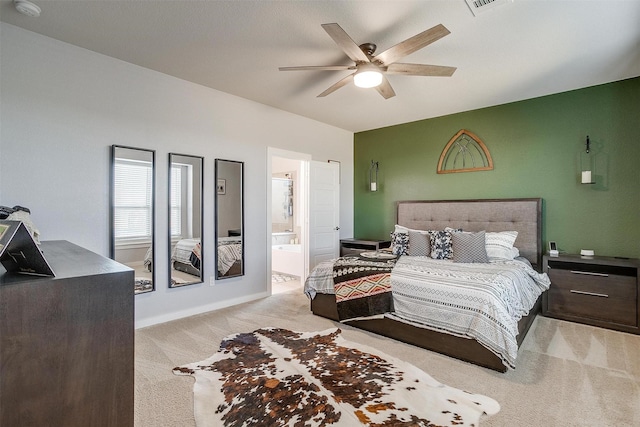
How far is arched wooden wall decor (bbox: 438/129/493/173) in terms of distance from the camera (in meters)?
4.54

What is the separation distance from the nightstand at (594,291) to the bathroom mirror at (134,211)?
4.40 metres

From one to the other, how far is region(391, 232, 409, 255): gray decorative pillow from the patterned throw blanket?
651 mm

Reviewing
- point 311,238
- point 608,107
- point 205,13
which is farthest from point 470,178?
point 205,13

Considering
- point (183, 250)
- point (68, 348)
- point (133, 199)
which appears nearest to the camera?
point (68, 348)

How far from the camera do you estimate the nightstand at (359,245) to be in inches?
208

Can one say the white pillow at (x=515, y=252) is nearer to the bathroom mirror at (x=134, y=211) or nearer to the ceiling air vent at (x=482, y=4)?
the ceiling air vent at (x=482, y=4)

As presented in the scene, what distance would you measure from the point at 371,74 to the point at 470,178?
2685 mm

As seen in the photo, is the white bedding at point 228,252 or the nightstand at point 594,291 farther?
the white bedding at point 228,252

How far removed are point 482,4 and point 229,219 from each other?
3.28 m

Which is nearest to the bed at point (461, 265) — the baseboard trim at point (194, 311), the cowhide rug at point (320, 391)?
the cowhide rug at point (320, 391)

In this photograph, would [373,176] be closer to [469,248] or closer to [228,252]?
[469,248]

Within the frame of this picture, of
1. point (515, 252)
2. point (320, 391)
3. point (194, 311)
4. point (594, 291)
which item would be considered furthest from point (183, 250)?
point (594, 291)

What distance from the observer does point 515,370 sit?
8.16 feet

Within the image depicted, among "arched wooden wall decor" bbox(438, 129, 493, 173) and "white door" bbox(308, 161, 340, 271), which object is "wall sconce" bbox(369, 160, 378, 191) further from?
"arched wooden wall decor" bbox(438, 129, 493, 173)
